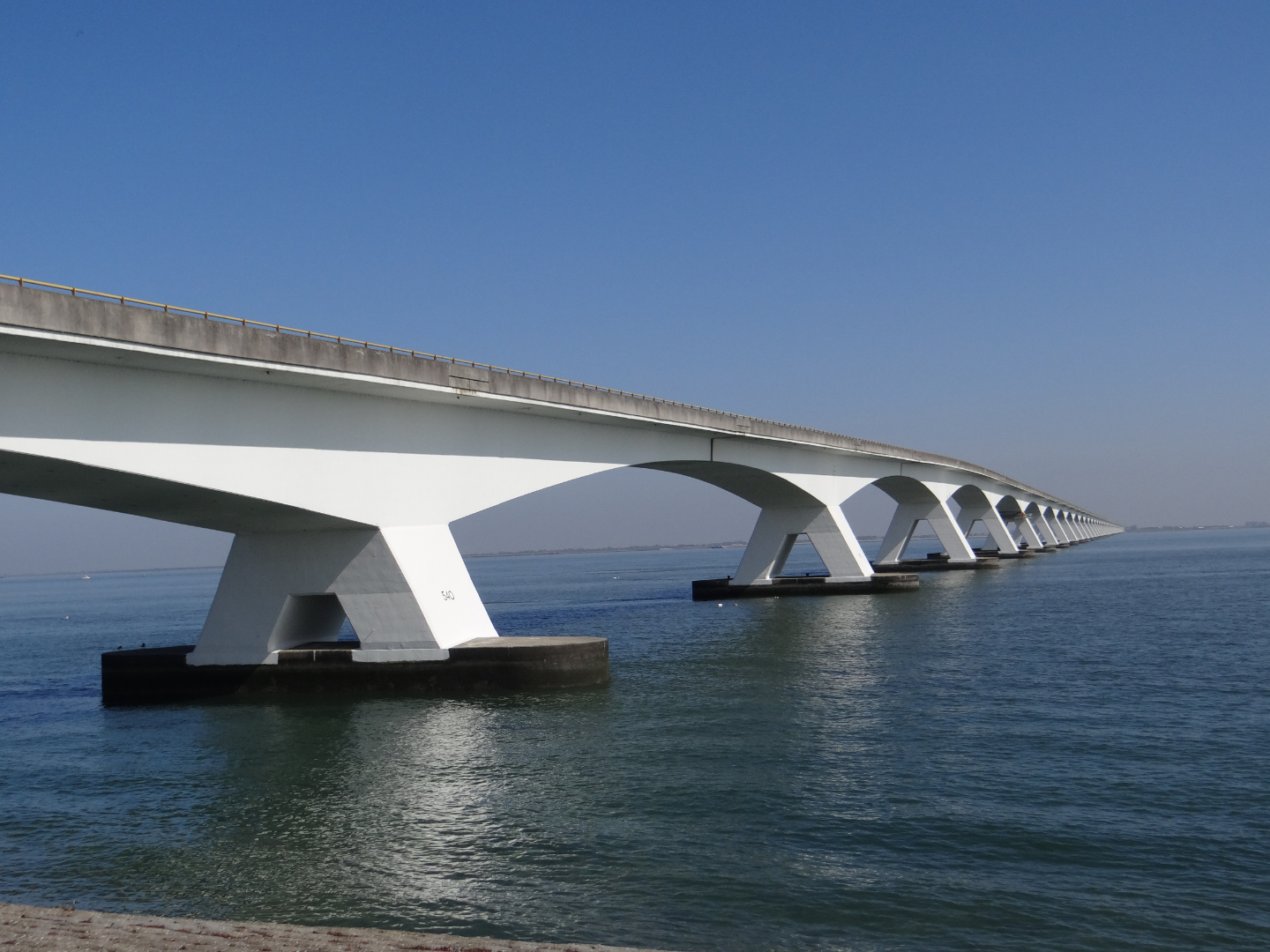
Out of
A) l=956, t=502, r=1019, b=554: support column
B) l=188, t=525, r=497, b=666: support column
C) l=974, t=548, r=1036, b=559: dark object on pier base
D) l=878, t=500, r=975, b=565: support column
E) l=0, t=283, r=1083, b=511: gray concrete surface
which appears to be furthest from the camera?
l=956, t=502, r=1019, b=554: support column

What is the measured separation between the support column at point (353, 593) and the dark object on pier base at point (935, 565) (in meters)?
59.1

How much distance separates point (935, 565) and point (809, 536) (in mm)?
30462

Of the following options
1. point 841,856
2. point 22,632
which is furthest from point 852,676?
point 22,632

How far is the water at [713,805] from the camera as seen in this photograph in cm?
1166

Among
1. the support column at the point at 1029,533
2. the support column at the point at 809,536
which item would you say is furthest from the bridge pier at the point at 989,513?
the support column at the point at 809,536

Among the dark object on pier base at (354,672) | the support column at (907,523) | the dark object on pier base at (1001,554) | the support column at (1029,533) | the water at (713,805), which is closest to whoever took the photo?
the water at (713,805)

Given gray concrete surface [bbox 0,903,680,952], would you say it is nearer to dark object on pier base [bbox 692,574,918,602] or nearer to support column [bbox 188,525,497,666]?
support column [bbox 188,525,497,666]

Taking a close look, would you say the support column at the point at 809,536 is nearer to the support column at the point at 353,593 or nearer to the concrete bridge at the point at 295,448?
the concrete bridge at the point at 295,448

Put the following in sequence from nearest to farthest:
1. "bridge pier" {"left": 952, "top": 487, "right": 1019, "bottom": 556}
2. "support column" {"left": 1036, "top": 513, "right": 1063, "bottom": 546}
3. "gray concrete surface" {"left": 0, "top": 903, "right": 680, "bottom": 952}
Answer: "gray concrete surface" {"left": 0, "top": 903, "right": 680, "bottom": 952}, "bridge pier" {"left": 952, "top": 487, "right": 1019, "bottom": 556}, "support column" {"left": 1036, "top": 513, "right": 1063, "bottom": 546}

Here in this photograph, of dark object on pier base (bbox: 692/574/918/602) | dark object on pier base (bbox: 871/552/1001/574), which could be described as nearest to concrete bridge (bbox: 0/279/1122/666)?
dark object on pier base (bbox: 692/574/918/602)

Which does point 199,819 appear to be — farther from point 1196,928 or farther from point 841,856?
point 1196,928

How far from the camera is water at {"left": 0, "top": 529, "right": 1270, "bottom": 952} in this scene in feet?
38.3

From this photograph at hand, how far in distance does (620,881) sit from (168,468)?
1537 centimetres

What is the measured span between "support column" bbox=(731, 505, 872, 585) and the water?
2862 centimetres
